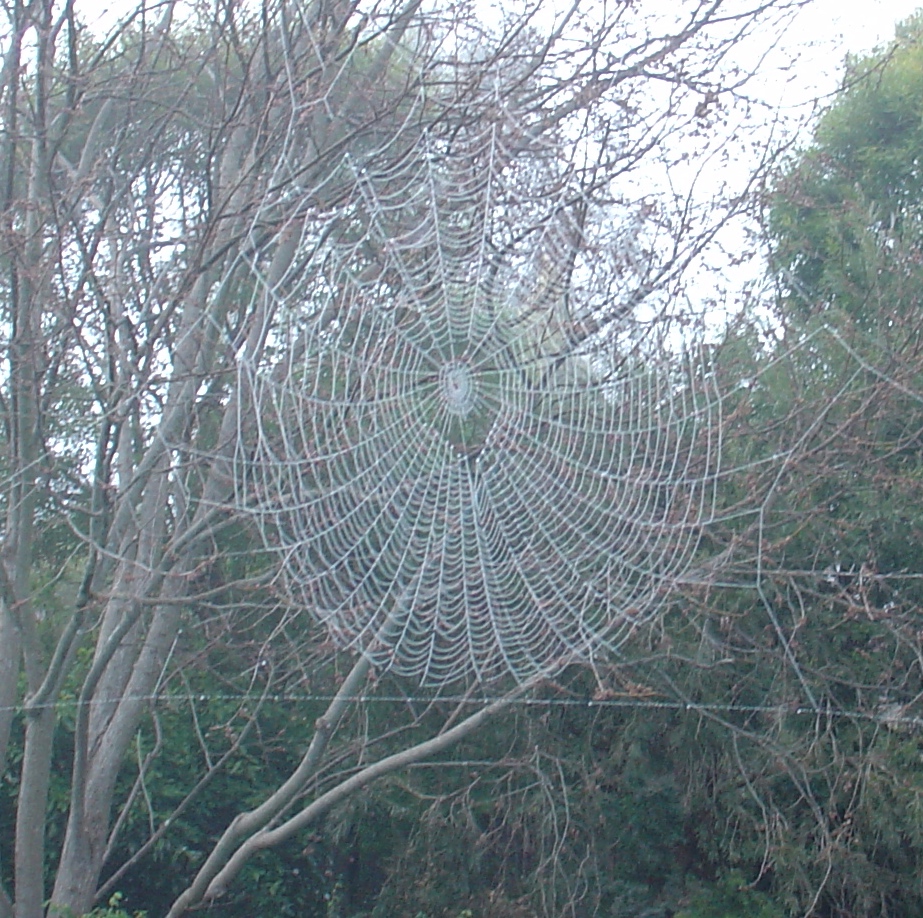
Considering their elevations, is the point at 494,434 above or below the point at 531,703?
above

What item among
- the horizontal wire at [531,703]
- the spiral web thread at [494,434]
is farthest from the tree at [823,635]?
the spiral web thread at [494,434]

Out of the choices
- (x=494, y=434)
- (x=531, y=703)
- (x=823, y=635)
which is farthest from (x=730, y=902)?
(x=494, y=434)

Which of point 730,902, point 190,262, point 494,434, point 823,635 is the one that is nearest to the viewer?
point 494,434

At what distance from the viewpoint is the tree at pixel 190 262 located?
211 inches

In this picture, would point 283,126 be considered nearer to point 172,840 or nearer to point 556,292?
point 556,292

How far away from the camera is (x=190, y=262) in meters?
5.75

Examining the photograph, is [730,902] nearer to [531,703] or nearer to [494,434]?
[531,703]

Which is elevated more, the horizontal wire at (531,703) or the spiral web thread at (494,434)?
the spiral web thread at (494,434)

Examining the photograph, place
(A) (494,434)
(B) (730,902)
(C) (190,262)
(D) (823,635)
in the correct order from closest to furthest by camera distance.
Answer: (A) (494,434)
(C) (190,262)
(D) (823,635)
(B) (730,902)

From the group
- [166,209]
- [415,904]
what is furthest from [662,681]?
[166,209]

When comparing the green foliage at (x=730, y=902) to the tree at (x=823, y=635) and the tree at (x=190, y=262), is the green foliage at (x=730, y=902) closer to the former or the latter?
the tree at (x=823, y=635)

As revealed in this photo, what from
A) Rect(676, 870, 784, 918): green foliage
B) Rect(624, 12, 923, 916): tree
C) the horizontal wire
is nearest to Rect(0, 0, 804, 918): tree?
the horizontal wire

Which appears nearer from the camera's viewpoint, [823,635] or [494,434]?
[494,434]

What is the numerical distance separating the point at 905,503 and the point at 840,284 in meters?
1.44
